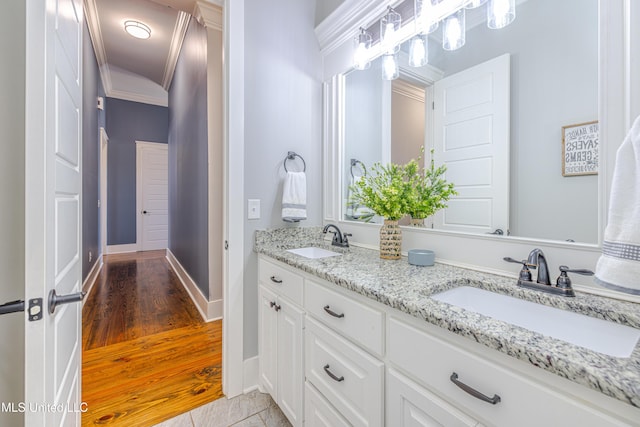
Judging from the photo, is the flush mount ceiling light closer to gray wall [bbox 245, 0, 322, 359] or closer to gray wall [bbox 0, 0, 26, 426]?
gray wall [bbox 245, 0, 322, 359]

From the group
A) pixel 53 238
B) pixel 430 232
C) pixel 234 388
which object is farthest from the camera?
pixel 234 388

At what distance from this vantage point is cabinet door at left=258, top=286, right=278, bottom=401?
149 cm

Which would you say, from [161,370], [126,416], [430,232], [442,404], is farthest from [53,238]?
[161,370]

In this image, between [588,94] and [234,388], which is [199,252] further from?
[588,94]

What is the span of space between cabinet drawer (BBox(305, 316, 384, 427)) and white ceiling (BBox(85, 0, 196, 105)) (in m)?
2.14

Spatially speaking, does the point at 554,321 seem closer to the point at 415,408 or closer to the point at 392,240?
the point at 415,408

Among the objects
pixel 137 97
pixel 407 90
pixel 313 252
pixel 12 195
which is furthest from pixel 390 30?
pixel 137 97

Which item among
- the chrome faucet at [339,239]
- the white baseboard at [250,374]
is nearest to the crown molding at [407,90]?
the chrome faucet at [339,239]

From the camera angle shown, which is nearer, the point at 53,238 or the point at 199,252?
the point at 53,238

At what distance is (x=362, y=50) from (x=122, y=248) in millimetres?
6130

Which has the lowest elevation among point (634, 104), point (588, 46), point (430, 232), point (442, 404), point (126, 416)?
point (126, 416)

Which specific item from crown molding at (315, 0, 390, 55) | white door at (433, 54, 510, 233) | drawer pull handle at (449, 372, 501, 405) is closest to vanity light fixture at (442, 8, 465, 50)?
white door at (433, 54, 510, 233)

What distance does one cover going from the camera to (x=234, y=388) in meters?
1.65

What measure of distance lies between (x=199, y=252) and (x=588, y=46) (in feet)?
10.2
